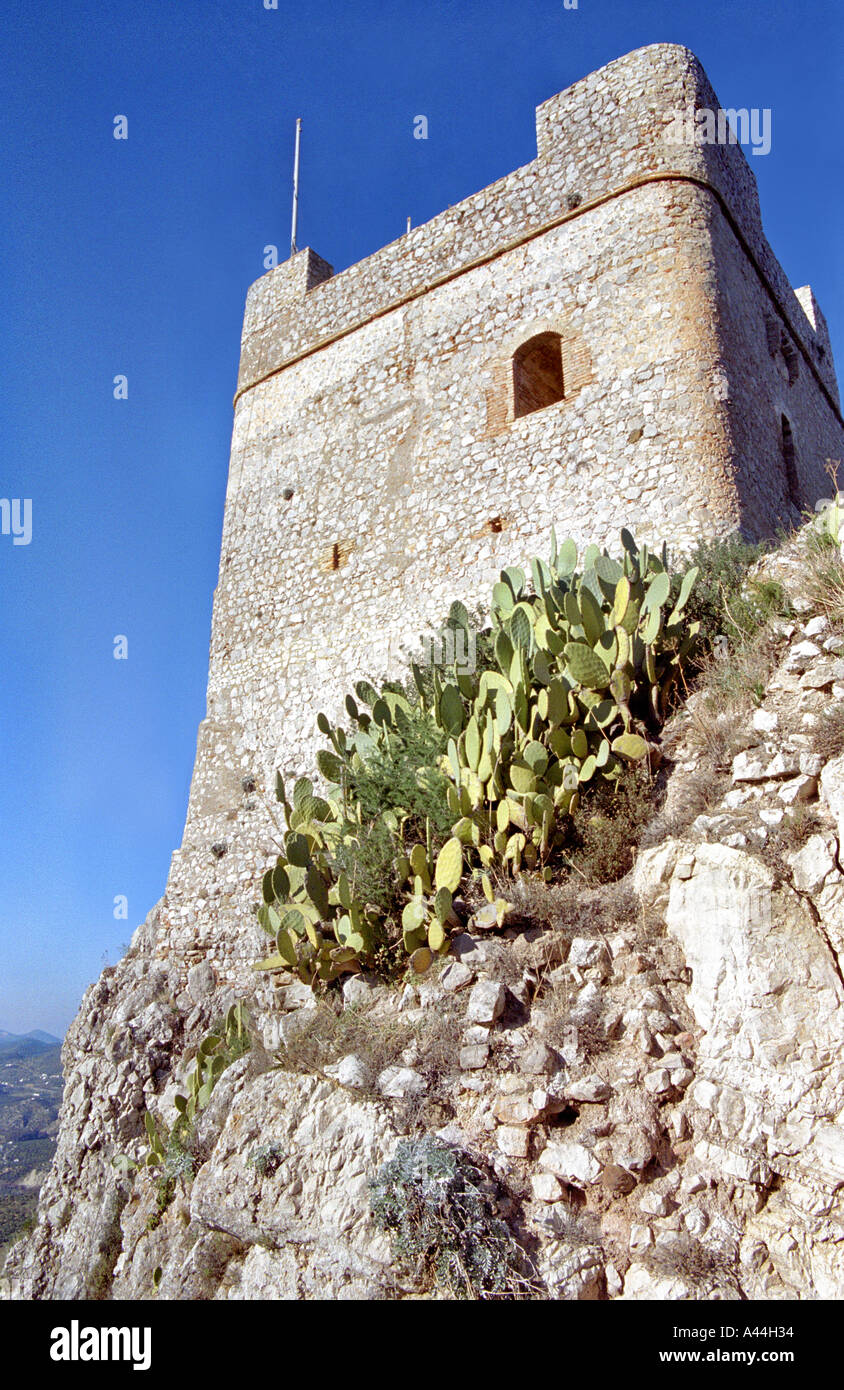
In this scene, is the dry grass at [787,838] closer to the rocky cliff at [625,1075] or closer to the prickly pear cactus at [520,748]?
the rocky cliff at [625,1075]

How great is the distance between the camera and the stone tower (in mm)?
7277

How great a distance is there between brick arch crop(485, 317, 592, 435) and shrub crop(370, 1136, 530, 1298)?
242 inches

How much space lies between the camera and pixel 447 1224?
3.47 meters

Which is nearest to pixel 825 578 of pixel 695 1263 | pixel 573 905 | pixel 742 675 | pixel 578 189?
pixel 742 675

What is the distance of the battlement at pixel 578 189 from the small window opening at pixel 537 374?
3.45 feet

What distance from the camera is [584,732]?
5105 millimetres

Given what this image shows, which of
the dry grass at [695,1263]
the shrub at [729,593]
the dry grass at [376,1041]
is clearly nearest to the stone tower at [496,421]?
the shrub at [729,593]

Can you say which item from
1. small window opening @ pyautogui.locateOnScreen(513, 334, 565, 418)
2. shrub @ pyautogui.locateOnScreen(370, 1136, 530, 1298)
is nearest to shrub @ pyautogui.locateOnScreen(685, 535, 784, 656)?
small window opening @ pyautogui.locateOnScreen(513, 334, 565, 418)

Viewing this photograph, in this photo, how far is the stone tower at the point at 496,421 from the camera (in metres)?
7.28

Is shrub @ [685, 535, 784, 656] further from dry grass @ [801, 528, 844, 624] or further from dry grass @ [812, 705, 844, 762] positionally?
dry grass @ [812, 705, 844, 762]

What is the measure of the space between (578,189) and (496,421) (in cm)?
224

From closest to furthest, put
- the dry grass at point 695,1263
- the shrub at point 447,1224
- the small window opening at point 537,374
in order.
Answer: the dry grass at point 695,1263, the shrub at point 447,1224, the small window opening at point 537,374
